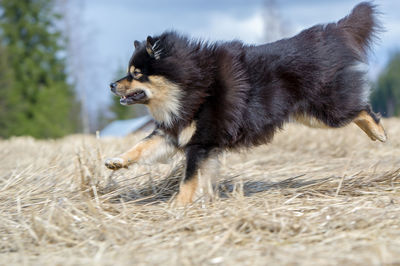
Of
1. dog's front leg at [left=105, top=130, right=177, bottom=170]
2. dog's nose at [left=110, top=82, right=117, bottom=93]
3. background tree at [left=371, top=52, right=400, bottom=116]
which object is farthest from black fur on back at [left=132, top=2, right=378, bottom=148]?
background tree at [left=371, top=52, right=400, bottom=116]

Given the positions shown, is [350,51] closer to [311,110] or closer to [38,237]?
[311,110]

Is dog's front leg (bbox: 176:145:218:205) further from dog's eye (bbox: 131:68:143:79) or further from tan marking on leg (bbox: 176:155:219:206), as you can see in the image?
dog's eye (bbox: 131:68:143:79)

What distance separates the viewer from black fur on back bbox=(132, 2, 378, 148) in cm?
397

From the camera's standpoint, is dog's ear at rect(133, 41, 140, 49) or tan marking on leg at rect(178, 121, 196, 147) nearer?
tan marking on leg at rect(178, 121, 196, 147)

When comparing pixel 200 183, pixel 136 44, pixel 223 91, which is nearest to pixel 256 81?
pixel 223 91

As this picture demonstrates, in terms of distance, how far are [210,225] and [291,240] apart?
54 centimetres

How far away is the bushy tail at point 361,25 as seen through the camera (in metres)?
4.69

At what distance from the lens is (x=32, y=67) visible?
2670cm

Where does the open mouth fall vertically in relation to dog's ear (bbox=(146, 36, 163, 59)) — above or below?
below

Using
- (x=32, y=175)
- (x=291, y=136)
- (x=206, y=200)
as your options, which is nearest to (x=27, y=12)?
(x=291, y=136)

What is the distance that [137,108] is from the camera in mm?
42562

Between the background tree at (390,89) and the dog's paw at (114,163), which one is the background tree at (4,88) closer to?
the dog's paw at (114,163)

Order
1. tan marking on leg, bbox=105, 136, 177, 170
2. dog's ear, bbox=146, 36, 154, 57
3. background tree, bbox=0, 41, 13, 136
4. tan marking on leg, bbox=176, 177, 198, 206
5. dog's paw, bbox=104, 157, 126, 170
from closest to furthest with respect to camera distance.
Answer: tan marking on leg, bbox=176, 177, 198, 206 → dog's paw, bbox=104, 157, 126, 170 → tan marking on leg, bbox=105, 136, 177, 170 → dog's ear, bbox=146, 36, 154, 57 → background tree, bbox=0, 41, 13, 136

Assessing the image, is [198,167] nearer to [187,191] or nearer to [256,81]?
[187,191]
